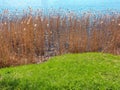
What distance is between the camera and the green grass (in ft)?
16.3

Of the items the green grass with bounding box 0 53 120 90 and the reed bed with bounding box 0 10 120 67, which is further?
the reed bed with bounding box 0 10 120 67

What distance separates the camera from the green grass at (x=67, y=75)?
4.97 metres

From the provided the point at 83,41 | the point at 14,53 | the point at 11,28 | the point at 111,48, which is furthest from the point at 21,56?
the point at 111,48

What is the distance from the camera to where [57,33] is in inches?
320

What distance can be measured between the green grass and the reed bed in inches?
47.5

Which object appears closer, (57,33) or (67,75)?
(67,75)

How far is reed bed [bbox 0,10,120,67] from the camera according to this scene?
740 cm

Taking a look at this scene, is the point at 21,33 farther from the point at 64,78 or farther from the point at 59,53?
the point at 64,78

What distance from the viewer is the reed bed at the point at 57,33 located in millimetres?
7402

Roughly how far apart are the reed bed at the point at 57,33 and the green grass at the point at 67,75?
3.96ft

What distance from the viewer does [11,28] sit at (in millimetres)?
7582

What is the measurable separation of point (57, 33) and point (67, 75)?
112 inches

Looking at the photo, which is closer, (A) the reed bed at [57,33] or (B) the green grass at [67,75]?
(B) the green grass at [67,75]

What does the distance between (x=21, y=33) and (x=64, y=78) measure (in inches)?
99.8
